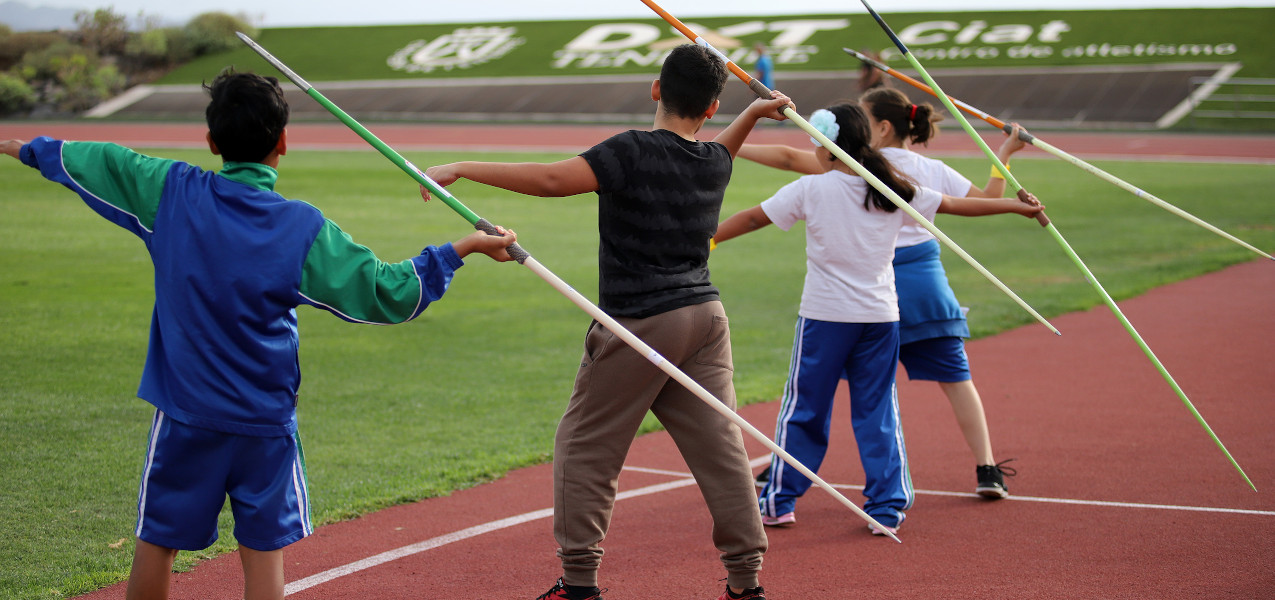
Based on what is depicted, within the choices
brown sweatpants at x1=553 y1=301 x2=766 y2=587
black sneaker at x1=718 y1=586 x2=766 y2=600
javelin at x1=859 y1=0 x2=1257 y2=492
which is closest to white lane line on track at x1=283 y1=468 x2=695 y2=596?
brown sweatpants at x1=553 y1=301 x2=766 y2=587

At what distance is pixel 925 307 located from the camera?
516cm

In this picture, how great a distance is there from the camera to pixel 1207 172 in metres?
21.7

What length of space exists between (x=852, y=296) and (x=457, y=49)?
165ft

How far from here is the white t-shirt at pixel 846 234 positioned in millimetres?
4613

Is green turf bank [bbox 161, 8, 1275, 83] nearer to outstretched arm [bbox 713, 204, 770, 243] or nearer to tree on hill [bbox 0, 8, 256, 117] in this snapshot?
tree on hill [bbox 0, 8, 256, 117]

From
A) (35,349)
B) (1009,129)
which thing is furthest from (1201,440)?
(35,349)

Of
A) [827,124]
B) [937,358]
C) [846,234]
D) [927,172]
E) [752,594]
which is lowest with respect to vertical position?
[752,594]

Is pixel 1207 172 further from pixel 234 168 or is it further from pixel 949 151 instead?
pixel 234 168

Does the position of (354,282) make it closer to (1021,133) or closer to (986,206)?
(986,206)

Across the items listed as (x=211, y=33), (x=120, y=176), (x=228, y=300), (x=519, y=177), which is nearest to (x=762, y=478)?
(x=519, y=177)

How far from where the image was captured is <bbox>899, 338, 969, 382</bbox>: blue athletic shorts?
206 inches

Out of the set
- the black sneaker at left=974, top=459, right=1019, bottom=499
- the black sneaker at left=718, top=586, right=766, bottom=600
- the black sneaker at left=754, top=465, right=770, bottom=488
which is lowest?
the black sneaker at left=754, top=465, right=770, bottom=488

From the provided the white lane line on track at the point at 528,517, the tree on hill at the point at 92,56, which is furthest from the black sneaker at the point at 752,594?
the tree on hill at the point at 92,56

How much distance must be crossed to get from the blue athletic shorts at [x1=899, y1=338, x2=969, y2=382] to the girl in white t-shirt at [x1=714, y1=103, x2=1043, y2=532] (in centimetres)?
48
